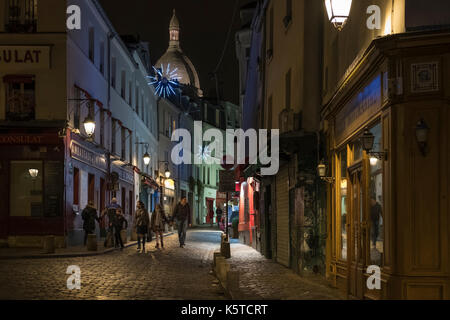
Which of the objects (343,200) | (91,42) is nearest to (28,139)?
(91,42)

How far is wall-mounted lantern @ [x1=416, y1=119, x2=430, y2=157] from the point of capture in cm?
869

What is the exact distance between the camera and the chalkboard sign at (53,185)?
25.0 metres

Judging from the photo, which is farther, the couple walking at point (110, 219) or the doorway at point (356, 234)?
the couple walking at point (110, 219)

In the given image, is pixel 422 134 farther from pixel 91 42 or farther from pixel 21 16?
pixel 91 42

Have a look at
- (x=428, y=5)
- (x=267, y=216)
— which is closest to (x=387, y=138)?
(x=428, y=5)

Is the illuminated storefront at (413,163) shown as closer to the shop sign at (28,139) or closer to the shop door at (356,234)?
the shop door at (356,234)

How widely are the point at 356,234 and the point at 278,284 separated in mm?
2482

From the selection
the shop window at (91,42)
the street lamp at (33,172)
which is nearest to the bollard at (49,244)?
the street lamp at (33,172)

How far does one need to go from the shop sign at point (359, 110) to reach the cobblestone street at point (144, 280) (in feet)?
9.58

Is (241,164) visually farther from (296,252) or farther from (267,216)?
(296,252)

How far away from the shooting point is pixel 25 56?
24.9m

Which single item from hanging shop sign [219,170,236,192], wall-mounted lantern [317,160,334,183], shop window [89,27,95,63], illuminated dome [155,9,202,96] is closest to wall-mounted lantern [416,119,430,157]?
wall-mounted lantern [317,160,334,183]

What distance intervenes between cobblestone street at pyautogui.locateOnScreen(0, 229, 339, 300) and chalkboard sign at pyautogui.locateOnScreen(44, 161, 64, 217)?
5119mm

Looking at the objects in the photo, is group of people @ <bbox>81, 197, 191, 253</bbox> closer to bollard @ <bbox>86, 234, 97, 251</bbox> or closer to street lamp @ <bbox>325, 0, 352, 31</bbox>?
bollard @ <bbox>86, 234, 97, 251</bbox>
